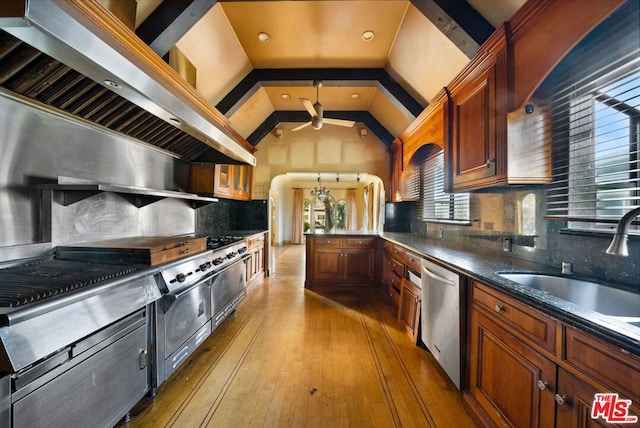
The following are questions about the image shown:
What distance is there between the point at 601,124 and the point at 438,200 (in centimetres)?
209

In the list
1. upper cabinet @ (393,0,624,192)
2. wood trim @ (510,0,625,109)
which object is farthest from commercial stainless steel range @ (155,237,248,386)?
wood trim @ (510,0,625,109)

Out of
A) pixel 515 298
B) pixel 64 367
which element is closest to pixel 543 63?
pixel 515 298

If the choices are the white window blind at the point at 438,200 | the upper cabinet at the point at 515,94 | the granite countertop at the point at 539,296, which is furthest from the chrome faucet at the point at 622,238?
the white window blind at the point at 438,200

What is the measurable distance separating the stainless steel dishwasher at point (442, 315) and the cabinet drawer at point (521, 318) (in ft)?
0.91

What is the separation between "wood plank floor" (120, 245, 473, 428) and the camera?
1553mm

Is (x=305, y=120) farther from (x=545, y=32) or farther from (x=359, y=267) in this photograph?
(x=545, y=32)

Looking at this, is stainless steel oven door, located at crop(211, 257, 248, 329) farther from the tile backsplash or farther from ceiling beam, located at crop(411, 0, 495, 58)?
ceiling beam, located at crop(411, 0, 495, 58)

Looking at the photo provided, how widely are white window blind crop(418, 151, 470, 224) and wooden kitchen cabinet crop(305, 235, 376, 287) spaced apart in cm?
98

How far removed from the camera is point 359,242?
4.12 metres

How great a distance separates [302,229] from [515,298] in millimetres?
9501

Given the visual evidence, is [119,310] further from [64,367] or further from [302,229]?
[302,229]

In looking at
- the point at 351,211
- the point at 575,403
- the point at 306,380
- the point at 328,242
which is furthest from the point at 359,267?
the point at 351,211

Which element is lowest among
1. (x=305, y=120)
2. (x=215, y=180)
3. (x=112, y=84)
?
(x=215, y=180)

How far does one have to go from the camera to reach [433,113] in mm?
2875
